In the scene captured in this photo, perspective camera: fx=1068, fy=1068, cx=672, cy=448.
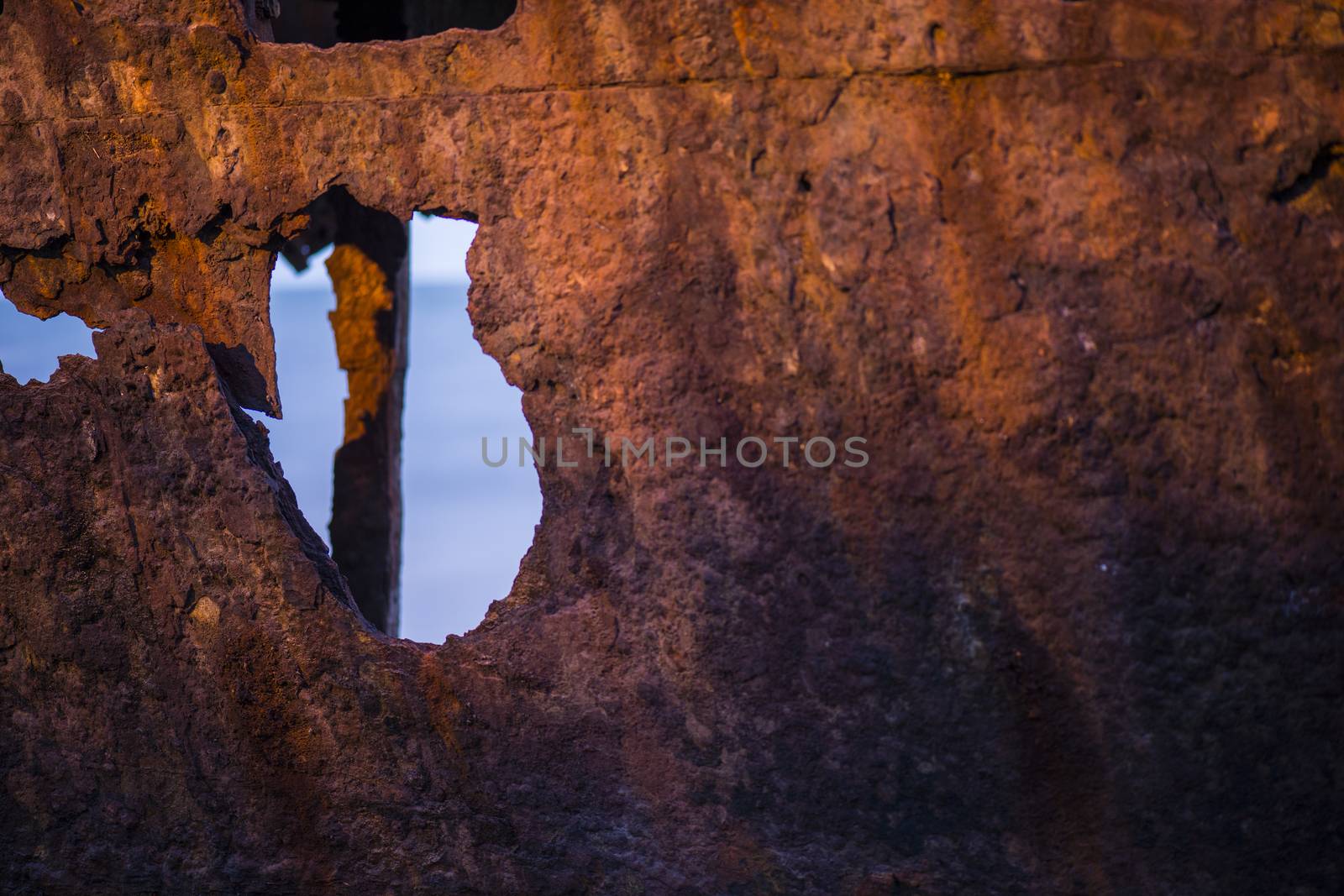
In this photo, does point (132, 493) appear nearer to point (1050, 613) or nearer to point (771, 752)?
point (771, 752)

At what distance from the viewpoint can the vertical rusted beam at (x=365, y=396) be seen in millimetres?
4566

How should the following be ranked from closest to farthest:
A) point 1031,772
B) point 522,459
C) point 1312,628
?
1. point 1312,628
2. point 1031,772
3. point 522,459

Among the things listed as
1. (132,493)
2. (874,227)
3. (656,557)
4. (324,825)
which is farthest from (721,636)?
(132,493)

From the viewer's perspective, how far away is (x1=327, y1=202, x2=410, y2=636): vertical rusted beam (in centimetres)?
457

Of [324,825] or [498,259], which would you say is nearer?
[498,259]

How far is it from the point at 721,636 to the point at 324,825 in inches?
36.3

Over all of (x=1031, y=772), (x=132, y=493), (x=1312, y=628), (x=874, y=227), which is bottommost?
(x=1031, y=772)

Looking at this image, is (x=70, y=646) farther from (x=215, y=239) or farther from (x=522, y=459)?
(x=522, y=459)

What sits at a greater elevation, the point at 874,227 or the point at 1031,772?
the point at 874,227

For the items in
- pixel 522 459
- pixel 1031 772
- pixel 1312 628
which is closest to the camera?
pixel 1312 628

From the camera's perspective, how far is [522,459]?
208cm

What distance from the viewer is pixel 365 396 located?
459cm

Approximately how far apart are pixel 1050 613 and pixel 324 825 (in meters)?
1.46

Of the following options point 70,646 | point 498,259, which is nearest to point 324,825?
point 70,646
